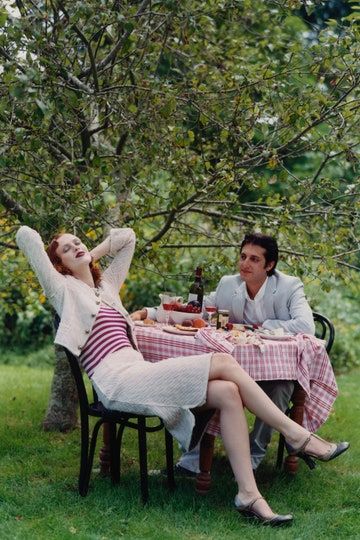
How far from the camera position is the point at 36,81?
11.7 ft

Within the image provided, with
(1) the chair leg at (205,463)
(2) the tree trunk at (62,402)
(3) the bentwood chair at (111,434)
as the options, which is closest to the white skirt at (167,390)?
(3) the bentwood chair at (111,434)

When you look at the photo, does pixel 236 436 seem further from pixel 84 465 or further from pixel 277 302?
pixel 277 302

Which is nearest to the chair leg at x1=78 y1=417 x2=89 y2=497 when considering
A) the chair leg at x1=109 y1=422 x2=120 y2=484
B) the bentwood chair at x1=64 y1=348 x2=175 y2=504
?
the bentwood chair at x1=64 y1=348 x2=175 y2=504

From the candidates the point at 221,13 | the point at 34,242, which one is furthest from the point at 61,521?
the point at 221,13

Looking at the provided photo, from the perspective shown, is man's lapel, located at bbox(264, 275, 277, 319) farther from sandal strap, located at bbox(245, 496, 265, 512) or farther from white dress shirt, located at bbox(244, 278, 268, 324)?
sandal strap, located at bbox(245, 496, 265, 512)

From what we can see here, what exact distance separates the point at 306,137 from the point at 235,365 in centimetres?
184

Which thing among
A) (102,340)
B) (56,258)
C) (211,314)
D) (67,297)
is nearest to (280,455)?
(211,314)

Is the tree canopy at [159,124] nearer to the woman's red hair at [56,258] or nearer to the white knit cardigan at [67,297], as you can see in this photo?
the woman's red hair at [56,258]

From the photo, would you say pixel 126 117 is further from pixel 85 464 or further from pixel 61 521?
pixel 61 521

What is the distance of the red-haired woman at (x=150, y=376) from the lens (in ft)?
12.5

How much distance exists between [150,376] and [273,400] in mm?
900

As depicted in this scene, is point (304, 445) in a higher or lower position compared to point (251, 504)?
higher

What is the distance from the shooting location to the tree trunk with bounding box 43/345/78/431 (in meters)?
5.55

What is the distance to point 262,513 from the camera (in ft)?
12.2
